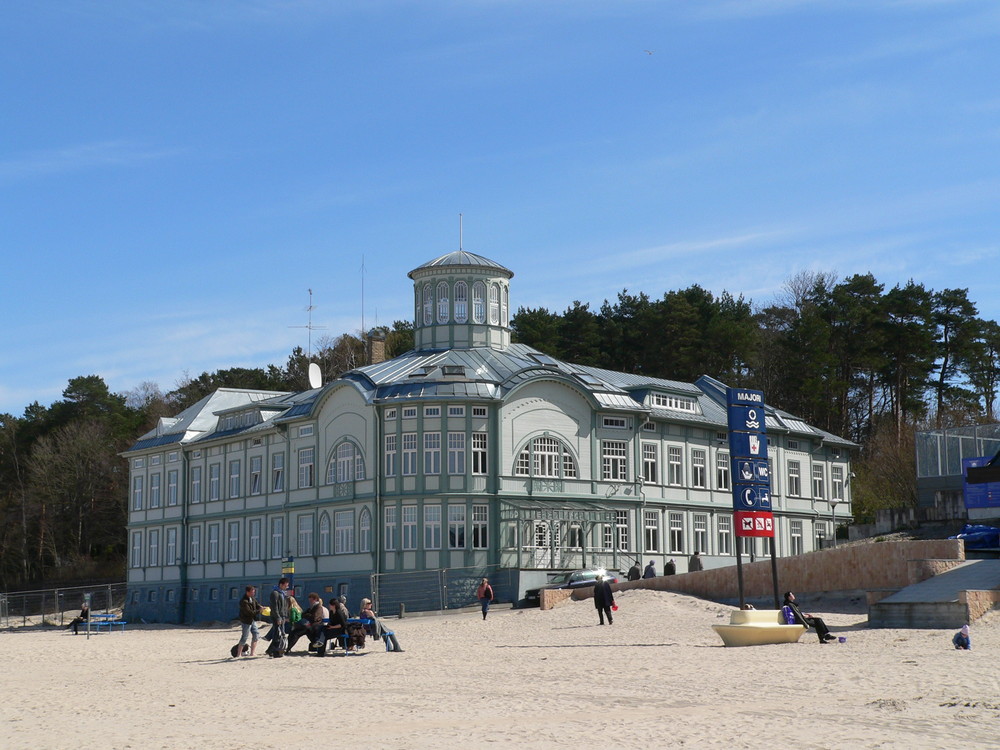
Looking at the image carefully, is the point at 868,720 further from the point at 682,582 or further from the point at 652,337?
the point at 652,337

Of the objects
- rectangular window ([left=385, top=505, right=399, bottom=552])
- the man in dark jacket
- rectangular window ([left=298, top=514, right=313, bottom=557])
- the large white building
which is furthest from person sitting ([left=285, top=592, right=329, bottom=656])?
rectangular window ([left=298, top=514, right=313, bottom=557])

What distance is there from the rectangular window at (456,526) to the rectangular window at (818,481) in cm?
2012

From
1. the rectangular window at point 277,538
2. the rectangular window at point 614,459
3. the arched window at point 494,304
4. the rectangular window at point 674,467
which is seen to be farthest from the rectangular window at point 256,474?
the rectangular window at point 674,467

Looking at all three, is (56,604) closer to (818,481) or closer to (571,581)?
(571,581)

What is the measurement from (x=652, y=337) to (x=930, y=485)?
94.4ft

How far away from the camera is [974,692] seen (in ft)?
55.8

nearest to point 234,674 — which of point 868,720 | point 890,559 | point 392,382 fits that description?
point 868,720

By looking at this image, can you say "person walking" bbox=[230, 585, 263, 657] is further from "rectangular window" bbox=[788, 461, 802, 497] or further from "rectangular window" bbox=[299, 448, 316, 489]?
"rectangular window" bbox=[788, 461, 802, 497]

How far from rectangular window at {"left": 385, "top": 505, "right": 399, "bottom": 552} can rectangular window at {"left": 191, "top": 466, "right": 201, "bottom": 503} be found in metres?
14.8

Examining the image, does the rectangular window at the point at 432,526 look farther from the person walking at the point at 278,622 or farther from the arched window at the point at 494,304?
the person walking at the point at 278,622

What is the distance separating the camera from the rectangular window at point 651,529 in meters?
51.1

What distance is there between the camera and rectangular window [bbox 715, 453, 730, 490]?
55188 mm

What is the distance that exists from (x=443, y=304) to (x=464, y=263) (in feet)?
6.24

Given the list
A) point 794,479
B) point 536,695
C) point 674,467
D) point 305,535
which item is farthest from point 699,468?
point 536,695
